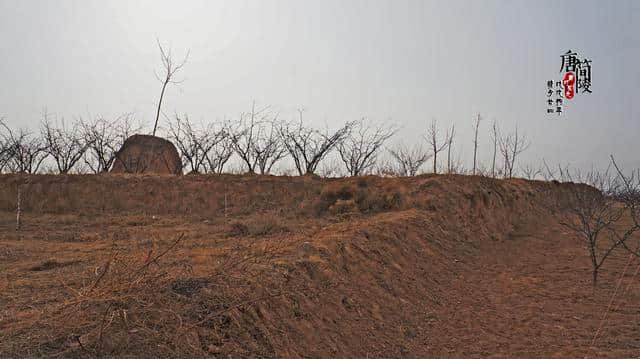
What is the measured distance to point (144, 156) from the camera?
2017 cm

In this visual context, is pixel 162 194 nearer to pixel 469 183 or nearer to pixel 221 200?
pixel 221 200

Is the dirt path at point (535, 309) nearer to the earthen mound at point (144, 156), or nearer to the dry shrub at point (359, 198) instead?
the dry shrub at point (359, 198)

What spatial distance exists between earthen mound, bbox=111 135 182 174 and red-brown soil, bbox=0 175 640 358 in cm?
689

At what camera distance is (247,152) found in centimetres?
2211

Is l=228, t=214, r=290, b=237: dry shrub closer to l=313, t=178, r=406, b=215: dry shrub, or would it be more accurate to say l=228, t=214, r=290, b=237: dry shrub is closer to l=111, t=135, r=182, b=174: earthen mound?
Answer: l=313, t=178, r=406, b=215: dry shrub

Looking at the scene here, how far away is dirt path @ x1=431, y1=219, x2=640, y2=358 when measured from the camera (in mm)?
5000

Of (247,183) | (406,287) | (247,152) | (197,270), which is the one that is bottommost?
(406,287)

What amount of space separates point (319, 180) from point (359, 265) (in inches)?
301

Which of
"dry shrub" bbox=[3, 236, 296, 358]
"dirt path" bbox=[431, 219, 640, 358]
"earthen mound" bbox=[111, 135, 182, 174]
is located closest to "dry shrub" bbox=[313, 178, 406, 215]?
"dirt path" bbox=[431, 219, 640, 358]

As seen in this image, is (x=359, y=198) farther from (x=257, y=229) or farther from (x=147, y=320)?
(x=147, y=320)

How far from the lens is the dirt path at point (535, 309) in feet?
16.4

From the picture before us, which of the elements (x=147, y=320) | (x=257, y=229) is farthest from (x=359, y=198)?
(x=147, y=320)

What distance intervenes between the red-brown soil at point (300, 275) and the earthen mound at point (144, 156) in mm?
6894

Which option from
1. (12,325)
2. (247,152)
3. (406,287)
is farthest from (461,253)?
(247,152)
